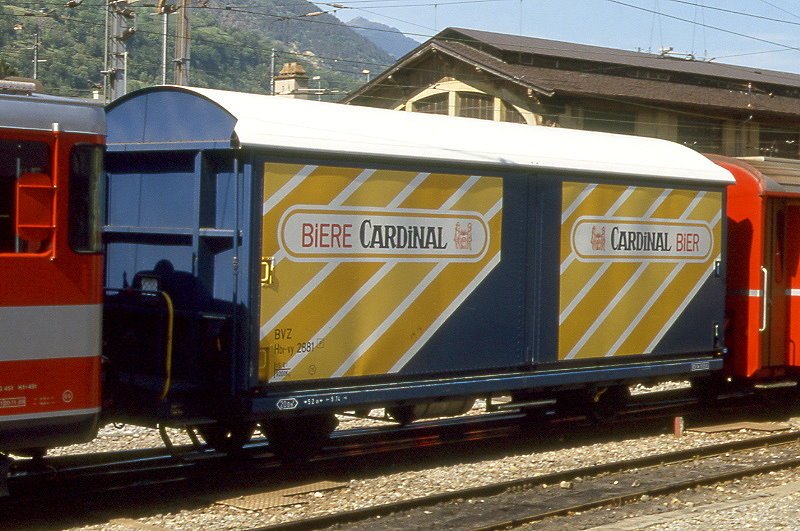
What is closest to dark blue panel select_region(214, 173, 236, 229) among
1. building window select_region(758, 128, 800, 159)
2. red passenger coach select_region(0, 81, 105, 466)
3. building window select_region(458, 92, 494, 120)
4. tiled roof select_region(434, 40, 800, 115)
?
red passenger coach select_region(0, 81, 105, 466)

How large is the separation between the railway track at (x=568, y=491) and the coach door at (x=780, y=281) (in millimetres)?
1647

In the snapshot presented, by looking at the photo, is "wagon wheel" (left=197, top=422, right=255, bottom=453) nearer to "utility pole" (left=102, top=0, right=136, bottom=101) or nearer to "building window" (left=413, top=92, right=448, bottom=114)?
"utility pole" (left=102, top=0, right=136, bottom=101)

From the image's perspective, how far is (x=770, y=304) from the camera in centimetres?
1369

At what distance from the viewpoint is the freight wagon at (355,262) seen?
903 centimetres

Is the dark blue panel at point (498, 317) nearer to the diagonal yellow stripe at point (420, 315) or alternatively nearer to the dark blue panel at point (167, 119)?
the diagonal yellow stripe at point (420, 315)

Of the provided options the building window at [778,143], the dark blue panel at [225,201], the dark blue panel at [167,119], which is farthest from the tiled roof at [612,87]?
the dark blue panel at [225,201]

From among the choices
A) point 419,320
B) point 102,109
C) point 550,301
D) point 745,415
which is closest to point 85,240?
point 102,109

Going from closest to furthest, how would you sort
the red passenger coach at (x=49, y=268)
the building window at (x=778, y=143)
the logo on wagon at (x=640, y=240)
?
the red passenger coach at (x=49, y=268) → the logo on wagon at (x=640, y=240) → the building window at (x=778, y=143)

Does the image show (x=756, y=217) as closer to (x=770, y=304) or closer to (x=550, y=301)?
(x=770, y=304)

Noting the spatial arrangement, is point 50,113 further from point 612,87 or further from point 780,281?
point 612,87

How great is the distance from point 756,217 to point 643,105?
18650 mm

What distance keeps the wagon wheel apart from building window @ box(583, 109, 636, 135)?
21849mm

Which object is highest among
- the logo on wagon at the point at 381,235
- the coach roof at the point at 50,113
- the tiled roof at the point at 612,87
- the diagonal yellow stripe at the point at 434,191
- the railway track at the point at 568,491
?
the tiled roof at the point at 612,87

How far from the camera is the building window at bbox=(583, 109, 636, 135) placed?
3062 cm
